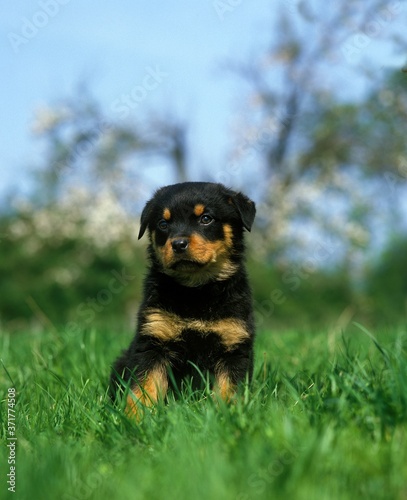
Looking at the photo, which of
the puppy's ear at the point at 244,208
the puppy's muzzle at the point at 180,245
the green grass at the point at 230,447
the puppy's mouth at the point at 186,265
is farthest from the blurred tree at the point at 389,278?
the green grass at the point at 230,447

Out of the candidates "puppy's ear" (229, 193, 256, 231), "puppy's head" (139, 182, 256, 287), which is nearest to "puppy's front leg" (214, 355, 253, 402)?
"puppy's head" (139, 182, 256, 287)

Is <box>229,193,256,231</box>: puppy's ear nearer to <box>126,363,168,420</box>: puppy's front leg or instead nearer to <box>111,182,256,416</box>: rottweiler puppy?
<box>111,182,256,416</box>: rottweiler puppy

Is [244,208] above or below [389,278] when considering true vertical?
above

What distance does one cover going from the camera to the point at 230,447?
2.46 metres

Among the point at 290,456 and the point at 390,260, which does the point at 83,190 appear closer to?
the point at 390,260

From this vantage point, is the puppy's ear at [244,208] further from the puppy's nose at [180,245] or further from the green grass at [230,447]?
the green grass at [230,447]

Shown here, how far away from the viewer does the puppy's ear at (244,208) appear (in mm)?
3949

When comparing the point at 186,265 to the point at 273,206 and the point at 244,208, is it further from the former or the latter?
the point at 273,206

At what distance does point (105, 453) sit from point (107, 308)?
12.9 metres

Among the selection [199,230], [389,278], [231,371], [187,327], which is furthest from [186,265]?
[389,278]

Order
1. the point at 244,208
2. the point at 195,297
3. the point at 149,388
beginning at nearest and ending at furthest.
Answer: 1. the point at 149,388
2. the point at 195,297
3. the point at 244,208

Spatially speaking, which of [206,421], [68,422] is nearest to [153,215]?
[68,422]

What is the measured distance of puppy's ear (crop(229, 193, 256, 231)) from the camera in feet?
13.0

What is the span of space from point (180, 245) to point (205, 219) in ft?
1.04
